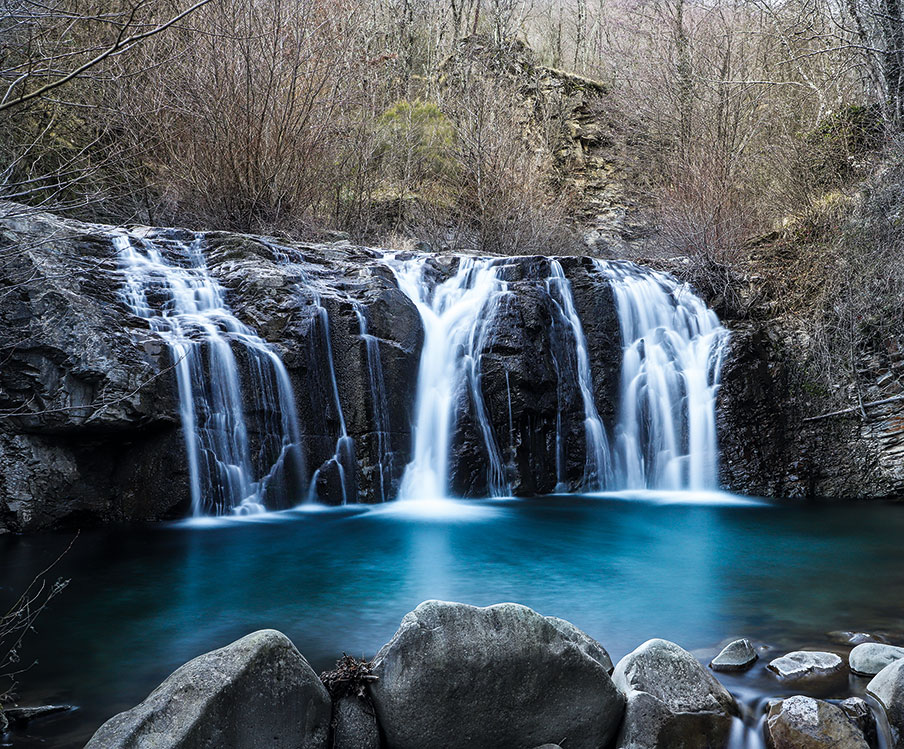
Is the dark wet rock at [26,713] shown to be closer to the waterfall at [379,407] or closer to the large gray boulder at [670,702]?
the large gray boulder at [670,702]

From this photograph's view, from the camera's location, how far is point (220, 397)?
26.4 ft

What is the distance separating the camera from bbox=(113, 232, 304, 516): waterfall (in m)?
7.83

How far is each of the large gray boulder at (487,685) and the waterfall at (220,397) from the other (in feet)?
17.2

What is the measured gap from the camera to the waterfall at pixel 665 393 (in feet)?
31.6

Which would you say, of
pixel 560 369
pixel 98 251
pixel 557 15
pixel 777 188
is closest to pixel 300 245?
pixel 98 251

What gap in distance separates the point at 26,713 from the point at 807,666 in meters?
3.64

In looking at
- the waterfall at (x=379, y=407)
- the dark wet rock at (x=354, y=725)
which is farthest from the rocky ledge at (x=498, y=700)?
the waterfall at (x=379, y=407)

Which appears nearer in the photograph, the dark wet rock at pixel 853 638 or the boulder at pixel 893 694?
the boulder at pixel 893 694

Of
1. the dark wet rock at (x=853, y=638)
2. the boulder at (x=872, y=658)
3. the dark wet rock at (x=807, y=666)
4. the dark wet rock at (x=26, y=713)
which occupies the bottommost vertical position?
the dark wet rock at (x=853, y=638)

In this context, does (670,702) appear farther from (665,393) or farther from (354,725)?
(665,393)

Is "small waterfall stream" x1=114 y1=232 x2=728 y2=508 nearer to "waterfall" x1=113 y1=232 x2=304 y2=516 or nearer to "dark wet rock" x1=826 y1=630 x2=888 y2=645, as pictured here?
"waterfall" x1=113 y1=232 x2=304 y2=516

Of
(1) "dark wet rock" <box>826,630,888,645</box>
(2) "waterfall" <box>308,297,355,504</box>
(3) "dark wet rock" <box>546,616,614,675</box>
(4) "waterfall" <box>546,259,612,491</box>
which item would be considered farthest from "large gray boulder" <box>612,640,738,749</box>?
(4) "waterfall" <box>546,259,612,491</box>

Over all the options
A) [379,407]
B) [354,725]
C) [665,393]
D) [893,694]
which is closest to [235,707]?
[354,725]

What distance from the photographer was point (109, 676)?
12.8 ft
